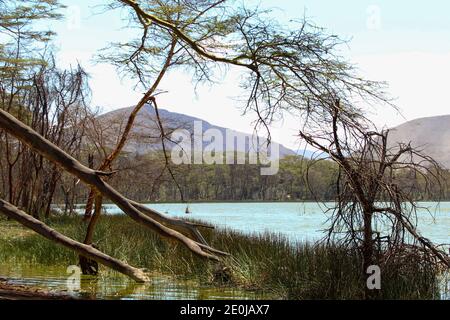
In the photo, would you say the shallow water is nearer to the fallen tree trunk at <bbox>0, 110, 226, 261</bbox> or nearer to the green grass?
the green grass

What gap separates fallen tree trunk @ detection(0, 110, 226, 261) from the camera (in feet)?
17.2

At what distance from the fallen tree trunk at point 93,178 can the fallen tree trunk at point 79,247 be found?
0.39 metres

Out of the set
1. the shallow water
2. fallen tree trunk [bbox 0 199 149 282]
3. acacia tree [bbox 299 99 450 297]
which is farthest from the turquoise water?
fallen tree trunk [bbox 0 199 149 282]

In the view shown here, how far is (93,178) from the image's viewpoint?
5.23 m

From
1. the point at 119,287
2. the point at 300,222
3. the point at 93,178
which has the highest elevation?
the point at 93,178

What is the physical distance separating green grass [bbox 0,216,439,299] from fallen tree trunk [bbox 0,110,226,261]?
2004mm

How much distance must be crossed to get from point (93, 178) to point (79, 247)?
64 centimetres

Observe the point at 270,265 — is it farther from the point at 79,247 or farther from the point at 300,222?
the point at 300,222

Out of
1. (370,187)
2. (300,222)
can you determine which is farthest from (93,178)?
(300,222)

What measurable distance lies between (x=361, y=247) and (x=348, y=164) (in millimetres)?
898

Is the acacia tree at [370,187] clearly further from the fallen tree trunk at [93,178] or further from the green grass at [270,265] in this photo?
the fallen tree trunk at [93,178]
